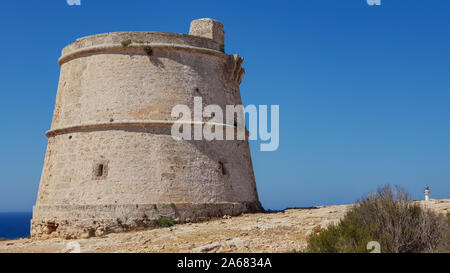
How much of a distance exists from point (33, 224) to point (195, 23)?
308 inches

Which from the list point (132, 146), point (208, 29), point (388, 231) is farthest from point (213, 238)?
point (208, 29)

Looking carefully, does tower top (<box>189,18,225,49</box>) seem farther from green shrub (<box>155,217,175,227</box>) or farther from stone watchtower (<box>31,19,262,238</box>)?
green shrub (<box>155,217,175,227</box>)

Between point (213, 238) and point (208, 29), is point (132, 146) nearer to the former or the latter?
point (213, 238)

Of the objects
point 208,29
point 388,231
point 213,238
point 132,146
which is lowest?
point 213,238

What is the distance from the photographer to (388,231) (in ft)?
27.4

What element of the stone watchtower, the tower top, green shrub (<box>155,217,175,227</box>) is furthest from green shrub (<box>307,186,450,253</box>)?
the tower top

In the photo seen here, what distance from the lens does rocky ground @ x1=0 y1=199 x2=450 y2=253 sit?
9023 mm

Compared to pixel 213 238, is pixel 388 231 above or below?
above

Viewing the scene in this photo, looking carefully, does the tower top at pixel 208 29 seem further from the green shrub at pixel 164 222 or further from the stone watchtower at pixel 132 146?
the green shrub at pixel 164 222

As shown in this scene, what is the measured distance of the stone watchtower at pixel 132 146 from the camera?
1213cm

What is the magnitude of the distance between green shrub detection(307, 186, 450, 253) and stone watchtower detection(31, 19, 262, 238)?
4.96 m

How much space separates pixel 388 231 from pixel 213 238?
3570 millimetres

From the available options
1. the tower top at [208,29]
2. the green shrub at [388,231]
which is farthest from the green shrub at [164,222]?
the tower top at [208,29]
